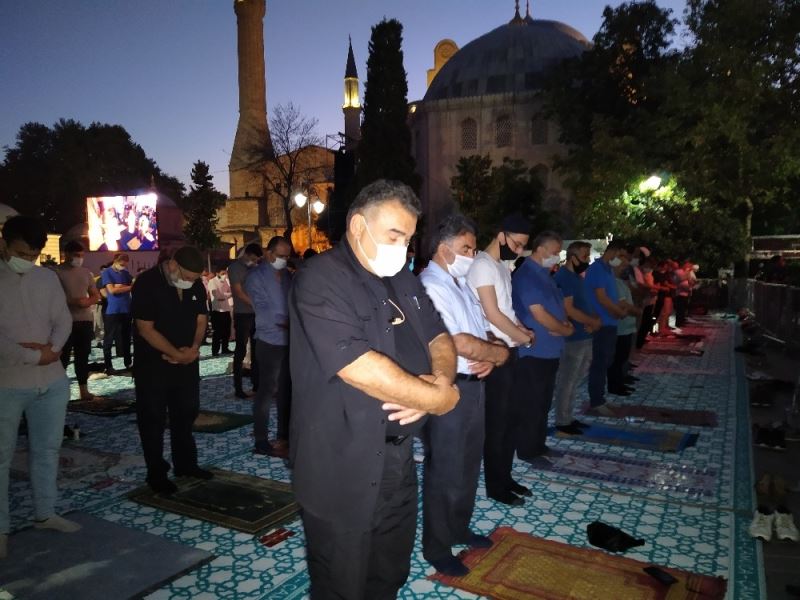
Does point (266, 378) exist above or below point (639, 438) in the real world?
above

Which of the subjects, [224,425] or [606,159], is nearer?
[224,425]

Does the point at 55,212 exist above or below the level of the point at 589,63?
below

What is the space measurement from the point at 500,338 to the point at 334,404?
2.38 meters

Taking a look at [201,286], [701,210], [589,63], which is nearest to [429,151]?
[589,63]

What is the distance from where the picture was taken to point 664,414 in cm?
702

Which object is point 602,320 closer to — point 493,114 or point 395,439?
point 395,439

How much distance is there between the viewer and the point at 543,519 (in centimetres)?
410

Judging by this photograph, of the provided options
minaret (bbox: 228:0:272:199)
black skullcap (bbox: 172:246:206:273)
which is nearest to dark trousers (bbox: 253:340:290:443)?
black skullcap (bbox: 172:246:206:273)

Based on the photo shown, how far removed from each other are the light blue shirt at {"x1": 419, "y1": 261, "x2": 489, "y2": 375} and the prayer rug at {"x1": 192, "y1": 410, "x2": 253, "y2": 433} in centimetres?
394

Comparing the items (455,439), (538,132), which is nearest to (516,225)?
(455,439)

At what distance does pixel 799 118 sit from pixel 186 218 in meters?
44.6

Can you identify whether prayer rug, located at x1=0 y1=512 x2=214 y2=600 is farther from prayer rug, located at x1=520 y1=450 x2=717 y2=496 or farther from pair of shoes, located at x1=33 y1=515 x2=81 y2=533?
prayer rug, located at x1=520 y1=450 x2=717 y2=496

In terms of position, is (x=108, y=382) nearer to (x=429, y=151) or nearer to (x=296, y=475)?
(x=296, y=475)

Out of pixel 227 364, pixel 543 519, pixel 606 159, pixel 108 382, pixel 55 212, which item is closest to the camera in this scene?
pixel 543 519
